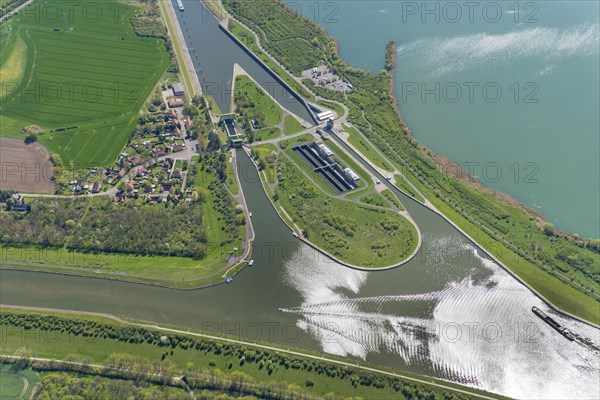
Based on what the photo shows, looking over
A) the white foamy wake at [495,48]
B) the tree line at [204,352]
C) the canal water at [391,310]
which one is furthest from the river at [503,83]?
the tree line at [204,352]

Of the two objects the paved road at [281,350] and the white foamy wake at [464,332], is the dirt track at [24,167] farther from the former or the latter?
the white foamy wake at [464,332]

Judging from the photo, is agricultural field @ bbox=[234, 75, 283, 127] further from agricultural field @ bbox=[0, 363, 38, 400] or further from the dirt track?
agricultural field @ bbox=[0, 363, 38, 400]

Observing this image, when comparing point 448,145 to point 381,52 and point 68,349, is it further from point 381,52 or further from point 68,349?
point 68,349

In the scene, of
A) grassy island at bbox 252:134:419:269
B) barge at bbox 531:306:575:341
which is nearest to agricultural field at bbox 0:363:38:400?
grassy island at bbox 252:134:419:269

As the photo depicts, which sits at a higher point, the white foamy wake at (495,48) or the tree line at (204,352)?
the white foamy wake at (495,48)

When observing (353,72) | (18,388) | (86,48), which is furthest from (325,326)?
(86,48)

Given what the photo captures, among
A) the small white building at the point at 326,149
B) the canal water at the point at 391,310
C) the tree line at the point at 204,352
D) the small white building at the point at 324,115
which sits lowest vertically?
the tree line at the point at 204,352

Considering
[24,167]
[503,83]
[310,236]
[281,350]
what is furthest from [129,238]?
[503,83]
